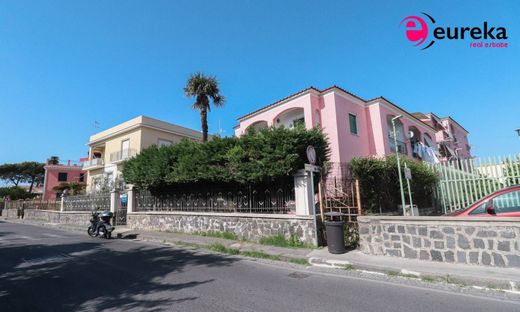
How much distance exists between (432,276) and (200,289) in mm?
4706

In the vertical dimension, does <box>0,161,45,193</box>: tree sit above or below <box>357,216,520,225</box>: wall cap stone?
above

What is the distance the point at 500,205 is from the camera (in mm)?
6496

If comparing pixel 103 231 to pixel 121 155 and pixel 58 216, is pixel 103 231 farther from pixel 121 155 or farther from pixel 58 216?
pixel 121 155

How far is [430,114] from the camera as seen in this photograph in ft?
93.4

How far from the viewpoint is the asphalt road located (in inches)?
165

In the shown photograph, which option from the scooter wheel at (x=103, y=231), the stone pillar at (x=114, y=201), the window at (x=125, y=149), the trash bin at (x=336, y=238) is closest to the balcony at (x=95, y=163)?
the window at (x=125, y=149)

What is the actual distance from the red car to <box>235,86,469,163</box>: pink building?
883 centimetres

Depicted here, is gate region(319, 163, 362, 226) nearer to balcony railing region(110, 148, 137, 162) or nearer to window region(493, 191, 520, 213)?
window region(493, 191, 520, 213)

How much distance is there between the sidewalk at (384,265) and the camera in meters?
5.02

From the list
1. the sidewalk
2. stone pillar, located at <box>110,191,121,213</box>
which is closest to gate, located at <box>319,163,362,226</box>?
the sidewalk

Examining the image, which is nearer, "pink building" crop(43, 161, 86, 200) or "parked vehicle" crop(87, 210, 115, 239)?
"parked vehicle" crop(87, 210, 115, 239)

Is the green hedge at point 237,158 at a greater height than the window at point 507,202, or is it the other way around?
the green hedge at point 237,158

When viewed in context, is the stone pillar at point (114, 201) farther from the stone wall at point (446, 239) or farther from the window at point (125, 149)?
the stone wall at point (446, 239)

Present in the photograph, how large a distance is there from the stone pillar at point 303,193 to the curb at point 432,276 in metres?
2.01
